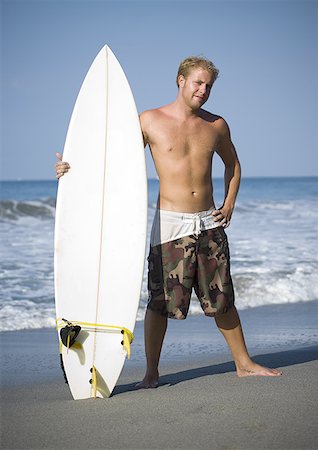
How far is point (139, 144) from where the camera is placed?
13.0 feet

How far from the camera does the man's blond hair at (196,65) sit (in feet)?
12.9

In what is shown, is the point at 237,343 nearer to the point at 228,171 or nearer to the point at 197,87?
the point at 228,171

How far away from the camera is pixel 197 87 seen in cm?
393

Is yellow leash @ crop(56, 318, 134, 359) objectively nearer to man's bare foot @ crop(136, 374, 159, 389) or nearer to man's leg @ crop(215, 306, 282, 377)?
man's bare foot @ crop(136, 374, 159, 389)

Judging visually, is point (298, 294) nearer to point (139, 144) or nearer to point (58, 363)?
point (58, 363)

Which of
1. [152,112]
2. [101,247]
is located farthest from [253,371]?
[152,112]

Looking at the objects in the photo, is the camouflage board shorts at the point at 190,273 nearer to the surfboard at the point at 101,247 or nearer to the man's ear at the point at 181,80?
the surfboard at the point at 101,247

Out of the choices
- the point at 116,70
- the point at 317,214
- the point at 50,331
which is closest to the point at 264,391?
the point at 116,70

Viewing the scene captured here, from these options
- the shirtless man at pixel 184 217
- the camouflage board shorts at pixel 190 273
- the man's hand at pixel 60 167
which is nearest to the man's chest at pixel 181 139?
the shirtless man at pixel 184 217

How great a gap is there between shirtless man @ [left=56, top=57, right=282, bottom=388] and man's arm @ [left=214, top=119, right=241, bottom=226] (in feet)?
0.06

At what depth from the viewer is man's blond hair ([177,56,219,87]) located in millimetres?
3934

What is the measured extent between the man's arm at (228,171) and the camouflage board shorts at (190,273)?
0.08 meters

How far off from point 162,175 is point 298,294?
3.77 m

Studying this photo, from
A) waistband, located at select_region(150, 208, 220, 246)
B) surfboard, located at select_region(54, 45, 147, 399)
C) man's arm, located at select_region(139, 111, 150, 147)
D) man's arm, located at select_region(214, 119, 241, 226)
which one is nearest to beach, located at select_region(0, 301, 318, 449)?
surfboard, located at select_region(54, 45, 147, 399)
